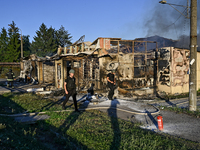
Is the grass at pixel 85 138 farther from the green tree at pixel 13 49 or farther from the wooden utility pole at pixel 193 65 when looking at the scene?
the green tree at pixel 13 49

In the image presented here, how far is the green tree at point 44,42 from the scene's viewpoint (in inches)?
1908

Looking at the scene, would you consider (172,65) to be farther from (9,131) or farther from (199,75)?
(9,131)

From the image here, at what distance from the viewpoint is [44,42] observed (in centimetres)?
5169

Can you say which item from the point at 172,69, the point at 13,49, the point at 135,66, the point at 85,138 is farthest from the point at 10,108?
the point at 13,49

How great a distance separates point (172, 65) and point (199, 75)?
12.5 feet

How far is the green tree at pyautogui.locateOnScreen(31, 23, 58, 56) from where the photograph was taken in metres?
48.5

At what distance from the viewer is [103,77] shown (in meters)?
12.1

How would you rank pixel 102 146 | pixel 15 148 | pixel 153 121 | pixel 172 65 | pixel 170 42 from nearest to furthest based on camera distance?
1. pixel 15 148
2. pixel 102 146
3. pixel 153 121
4. pixel 172 65
5. pixel 170 42

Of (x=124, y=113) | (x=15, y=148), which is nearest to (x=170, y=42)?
(x=124, y=113)

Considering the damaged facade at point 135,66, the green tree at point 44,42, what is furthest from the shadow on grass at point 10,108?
the green tree at point 44,42

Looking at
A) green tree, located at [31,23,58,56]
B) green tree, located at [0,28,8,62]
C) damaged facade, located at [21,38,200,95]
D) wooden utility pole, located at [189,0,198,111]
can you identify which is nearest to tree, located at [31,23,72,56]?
green tree, located at [31,23,58,56]

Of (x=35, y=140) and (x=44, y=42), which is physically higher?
(x=44, y=42)

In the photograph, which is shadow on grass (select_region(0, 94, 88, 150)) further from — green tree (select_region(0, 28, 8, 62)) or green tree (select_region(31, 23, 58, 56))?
green tree (select_region(0, 28, 8, 62))

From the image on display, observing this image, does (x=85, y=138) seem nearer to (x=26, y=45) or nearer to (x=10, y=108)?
(x=10, y=108)
